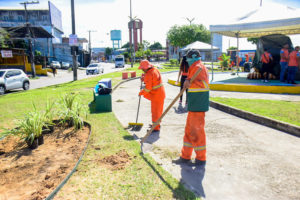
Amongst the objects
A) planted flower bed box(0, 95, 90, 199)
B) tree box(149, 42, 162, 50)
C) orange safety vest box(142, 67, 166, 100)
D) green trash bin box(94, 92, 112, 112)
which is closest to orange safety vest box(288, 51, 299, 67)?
Result: orange safety vest box(142, 67, 166, 100)

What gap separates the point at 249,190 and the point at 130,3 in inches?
1452

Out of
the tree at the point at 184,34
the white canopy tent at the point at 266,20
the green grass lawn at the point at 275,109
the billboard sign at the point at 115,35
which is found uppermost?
the billboard sign at the point at 115,35

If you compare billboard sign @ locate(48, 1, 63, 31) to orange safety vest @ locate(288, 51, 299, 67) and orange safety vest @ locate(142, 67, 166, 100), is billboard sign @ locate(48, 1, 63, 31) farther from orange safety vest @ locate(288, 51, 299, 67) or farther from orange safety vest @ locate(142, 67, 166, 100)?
orange safety vest @ locate(142, 67, 166, 100)

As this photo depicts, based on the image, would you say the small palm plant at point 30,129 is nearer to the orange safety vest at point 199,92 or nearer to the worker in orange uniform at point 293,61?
the orange safety vest at point 199,92

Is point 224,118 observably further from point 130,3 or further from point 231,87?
point 130,3

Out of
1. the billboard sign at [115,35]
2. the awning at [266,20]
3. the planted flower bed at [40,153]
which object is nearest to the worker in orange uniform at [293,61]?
the awning at [266,20]

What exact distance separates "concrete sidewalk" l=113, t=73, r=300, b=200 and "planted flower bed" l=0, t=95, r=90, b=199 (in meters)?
1.38

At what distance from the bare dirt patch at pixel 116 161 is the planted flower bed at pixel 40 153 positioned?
487mm

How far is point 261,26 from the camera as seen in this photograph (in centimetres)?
1093

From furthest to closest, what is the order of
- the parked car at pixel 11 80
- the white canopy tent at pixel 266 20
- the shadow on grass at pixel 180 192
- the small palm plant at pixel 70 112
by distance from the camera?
1. the parked car at pixel 11 80
2. the white canopy tent at pixel 266 20
3. the small palm plant at pixel 70 112
4. the shadow on grass at pixel 180 192

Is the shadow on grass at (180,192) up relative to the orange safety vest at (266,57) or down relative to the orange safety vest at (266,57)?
down

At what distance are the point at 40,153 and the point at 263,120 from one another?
205 inches

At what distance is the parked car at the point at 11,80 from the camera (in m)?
12.7

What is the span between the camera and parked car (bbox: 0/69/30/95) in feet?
41.8
